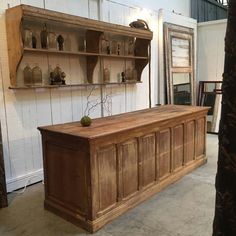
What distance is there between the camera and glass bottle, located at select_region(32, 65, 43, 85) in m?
3.15

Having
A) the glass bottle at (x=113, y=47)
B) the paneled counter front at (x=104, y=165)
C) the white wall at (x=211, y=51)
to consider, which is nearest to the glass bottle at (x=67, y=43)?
the glass bottle at (x=113, y=47)

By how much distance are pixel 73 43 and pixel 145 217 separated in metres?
2.31

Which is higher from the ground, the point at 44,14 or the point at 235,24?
the point at 44,14

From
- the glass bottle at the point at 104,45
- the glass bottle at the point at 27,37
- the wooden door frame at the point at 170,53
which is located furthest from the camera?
the wooden door frame at the point at 170,53

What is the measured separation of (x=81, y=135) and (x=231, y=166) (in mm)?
1651

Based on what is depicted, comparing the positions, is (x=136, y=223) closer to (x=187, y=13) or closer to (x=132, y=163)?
(x=132, y=163)

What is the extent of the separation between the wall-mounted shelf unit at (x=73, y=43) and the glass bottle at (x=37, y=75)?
6 centimetres

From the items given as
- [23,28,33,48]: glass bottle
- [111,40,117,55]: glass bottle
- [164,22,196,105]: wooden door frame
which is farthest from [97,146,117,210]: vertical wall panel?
[164,22,196,105]: wooden door frame

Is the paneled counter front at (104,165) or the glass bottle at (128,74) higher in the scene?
the glass bottle at (128,74)

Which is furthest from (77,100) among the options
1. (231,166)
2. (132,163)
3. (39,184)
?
(231,166)

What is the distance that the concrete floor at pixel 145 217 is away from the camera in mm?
2344

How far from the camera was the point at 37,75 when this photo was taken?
125 inches

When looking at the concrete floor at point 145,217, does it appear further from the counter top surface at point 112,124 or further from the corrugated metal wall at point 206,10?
the corrugated metal wall at point 206,10

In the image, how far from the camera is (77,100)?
147 inches
